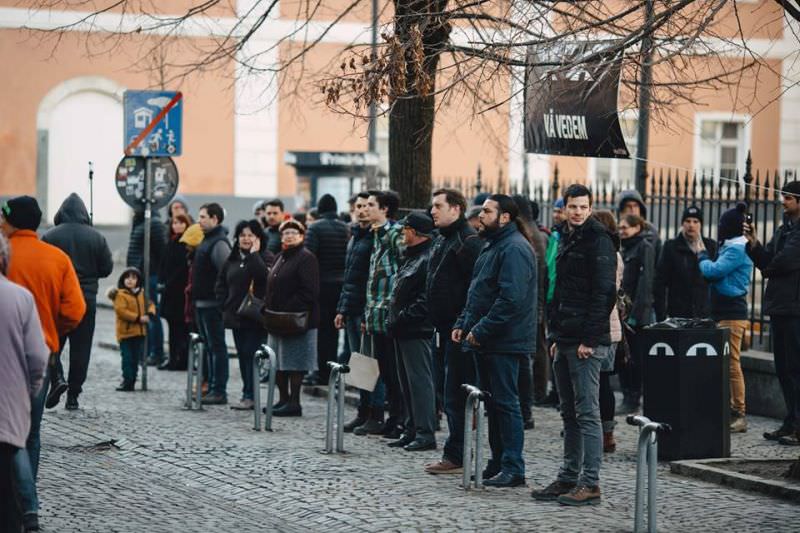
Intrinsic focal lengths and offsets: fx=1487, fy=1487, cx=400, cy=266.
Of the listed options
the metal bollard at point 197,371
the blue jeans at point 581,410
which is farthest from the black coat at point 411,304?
the metal bollard at point 197,371

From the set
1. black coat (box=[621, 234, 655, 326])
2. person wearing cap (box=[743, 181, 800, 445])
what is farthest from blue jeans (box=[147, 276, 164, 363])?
person wearing cap (box=[743, 181, 800, 445])

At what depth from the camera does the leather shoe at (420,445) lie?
11.8 meters

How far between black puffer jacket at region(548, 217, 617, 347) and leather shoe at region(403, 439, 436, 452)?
7.99 feet

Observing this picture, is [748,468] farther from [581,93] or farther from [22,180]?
[22,180]

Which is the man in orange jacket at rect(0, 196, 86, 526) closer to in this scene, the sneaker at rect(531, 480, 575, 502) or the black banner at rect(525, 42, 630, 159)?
the sneaker at rect(531, 480, 575, 502)

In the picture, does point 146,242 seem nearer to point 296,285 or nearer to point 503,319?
point 296,285

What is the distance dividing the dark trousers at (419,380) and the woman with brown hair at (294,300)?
2.13 m

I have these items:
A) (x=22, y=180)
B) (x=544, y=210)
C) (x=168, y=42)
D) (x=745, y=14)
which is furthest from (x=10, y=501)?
(x=22, y=180)

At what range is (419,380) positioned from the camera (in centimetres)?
A: 1166

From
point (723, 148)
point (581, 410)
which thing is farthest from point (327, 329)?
point (723, 148)

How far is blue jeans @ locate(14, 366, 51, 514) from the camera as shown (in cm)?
781

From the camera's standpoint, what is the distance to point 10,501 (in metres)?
7.01

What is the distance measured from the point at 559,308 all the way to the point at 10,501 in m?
4.00

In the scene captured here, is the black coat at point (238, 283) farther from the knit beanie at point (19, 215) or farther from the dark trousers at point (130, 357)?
the knit beanie at point (19, 215)
